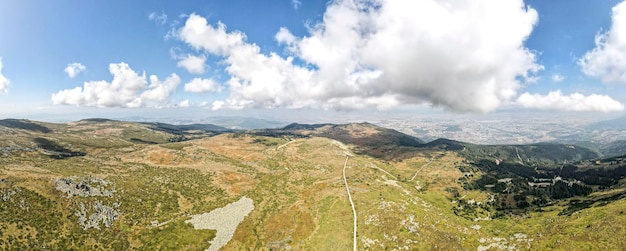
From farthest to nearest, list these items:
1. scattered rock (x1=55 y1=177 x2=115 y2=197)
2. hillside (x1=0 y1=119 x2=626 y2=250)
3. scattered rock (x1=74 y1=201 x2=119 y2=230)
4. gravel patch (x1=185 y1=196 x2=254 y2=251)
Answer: scattered rock (x1=55 y1=177 x2=115 y2=197) < gravel patch (x1=185 y1=196 x2=254 y2=251) < scattered rock (x1=74 y1=201 x2=119 y2=230) < hillside (x1=0 y1=119 x2=626 y2=250)

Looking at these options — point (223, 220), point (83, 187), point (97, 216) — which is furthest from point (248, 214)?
point (83, 187)

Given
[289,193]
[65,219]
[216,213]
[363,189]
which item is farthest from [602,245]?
[65,219]

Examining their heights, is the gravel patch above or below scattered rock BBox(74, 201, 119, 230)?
below

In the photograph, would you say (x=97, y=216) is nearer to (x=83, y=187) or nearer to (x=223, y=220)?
(x=83, y=187)

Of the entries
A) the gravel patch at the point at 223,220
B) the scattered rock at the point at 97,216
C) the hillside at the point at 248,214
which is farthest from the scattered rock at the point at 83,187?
the gravel patch at the point at 223,220

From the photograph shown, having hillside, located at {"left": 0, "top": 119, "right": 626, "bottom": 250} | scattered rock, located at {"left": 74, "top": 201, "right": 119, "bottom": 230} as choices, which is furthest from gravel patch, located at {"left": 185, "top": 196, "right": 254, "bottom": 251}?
scattered rock, located at {"left": 74, "top": 201, "right": 119, "bottom": 230}

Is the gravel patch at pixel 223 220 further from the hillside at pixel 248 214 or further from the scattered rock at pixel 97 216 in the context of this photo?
the scattered rock at pixel 97 216

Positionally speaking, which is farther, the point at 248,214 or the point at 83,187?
the point at 248,214

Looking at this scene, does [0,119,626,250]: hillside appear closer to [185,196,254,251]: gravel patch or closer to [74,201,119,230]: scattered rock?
[74,201,119,230]: scattered rock

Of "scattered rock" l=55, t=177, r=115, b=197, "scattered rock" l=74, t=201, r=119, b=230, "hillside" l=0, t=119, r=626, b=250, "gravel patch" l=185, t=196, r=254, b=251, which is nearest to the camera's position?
"hillside" l=0, t=119, r=626, b=250
